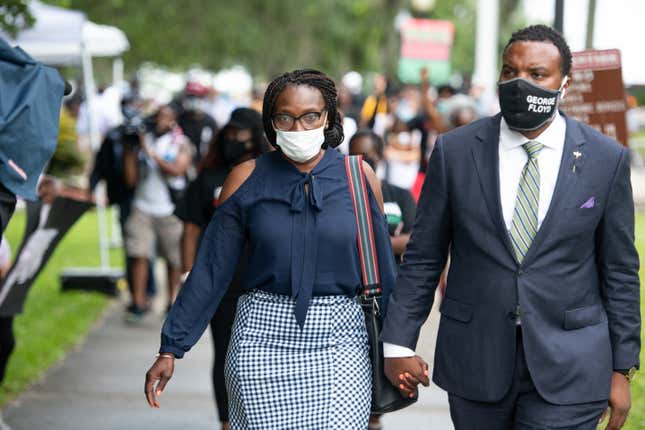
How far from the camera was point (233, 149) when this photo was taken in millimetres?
6422

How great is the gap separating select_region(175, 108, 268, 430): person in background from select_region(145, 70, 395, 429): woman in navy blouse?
162 centimetres

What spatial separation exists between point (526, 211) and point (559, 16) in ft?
12.1

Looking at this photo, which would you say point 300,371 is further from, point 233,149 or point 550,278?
point 233,149

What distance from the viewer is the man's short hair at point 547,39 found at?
387 cm

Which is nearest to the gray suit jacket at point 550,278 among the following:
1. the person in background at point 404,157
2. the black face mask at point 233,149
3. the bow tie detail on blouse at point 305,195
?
the bow tie detail on blouse at point 305,195

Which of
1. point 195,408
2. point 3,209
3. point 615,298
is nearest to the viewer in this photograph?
point 615,298

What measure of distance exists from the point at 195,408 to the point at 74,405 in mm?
760

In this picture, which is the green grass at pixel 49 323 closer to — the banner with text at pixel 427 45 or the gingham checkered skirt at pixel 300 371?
the gingham checkered skirt at pixel 300 371

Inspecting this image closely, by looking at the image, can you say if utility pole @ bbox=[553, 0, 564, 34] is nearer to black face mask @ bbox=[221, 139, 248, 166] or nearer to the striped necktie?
black face mask @ bbox=[221, 139, 248, 166]

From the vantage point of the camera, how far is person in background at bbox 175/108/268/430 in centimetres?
604

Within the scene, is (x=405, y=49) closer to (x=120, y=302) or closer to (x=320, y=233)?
(x=120, y=302)

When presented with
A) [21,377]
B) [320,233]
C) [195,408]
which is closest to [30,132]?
[320,233]

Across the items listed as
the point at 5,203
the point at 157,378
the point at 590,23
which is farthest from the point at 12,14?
the point at 590,23

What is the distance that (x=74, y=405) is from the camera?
745cm
